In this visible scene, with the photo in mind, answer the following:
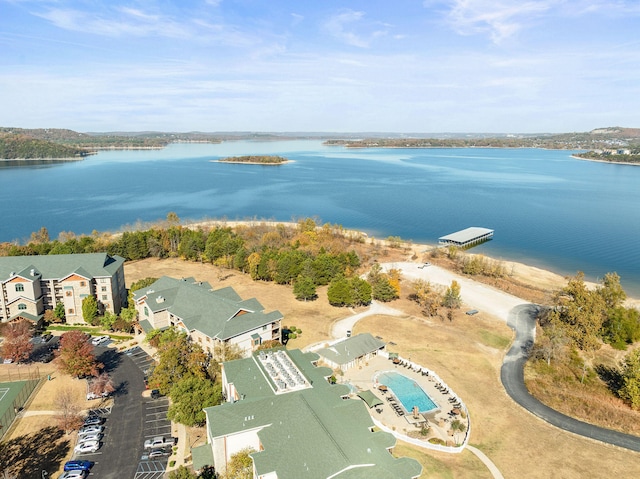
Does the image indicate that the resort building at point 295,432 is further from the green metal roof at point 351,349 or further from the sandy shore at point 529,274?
the sandy shore at point 529,274

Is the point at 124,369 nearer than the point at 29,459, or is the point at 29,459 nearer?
the point at 29,459

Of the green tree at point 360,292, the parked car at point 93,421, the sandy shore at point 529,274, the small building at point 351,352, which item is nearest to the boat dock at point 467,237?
the sandy shore at point 529,274

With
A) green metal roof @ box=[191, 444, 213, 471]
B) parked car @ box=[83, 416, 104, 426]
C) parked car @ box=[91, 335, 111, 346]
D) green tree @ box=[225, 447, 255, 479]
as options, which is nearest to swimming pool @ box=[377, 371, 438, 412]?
green tree @ box=[225, 447, 255, 479]

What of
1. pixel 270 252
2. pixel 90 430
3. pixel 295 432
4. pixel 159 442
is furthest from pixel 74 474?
pixel 270 252

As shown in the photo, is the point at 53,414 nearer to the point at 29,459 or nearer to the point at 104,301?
the point at 29,459

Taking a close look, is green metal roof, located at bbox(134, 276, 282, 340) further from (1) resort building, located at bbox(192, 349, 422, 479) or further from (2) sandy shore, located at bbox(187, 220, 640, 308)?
(2) sandy shore, located at bbox(187, 220, 640, 308)

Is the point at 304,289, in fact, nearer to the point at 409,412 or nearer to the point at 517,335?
the point at 409,412

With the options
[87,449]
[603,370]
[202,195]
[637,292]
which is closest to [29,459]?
[87,449]
